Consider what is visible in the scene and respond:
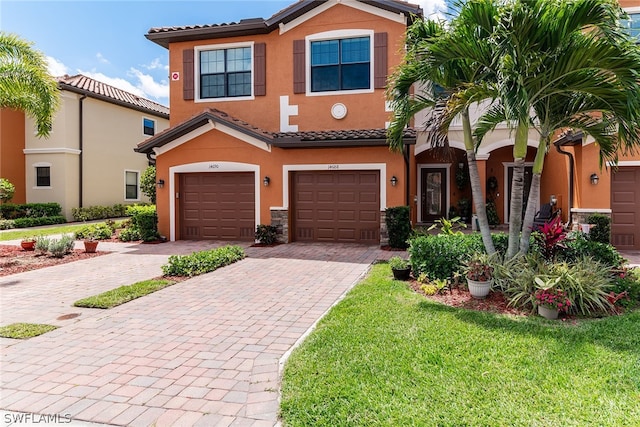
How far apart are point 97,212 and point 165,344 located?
20.1 m

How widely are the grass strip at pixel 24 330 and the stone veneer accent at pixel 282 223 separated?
841cm

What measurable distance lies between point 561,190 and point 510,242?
10.5m

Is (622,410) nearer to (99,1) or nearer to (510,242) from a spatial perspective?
(510,242)

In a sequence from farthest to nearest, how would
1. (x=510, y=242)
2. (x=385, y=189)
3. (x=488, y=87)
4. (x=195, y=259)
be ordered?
(x=385, y=189) < (x=195, y=259) < (x=510, y=242) < (x=488, y=87)

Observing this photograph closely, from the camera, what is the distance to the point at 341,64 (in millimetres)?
13891

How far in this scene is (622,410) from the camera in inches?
133

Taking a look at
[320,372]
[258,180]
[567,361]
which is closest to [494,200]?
[258,180]

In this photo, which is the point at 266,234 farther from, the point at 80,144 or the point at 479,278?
the point at 80,144

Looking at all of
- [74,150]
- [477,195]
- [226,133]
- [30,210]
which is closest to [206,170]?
[226,133]

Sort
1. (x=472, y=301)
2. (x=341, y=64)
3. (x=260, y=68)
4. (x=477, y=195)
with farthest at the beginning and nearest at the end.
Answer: (x=260, y=68) → (x=341, y=64) → (x=477, y=195) → (x=472, y=301)

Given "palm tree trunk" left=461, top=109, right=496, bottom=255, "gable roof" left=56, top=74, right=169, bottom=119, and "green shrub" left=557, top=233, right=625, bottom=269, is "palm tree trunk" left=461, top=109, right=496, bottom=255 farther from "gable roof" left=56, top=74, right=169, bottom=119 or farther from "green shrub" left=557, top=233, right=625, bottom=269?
"gable roof" left=56, top=74, right=169, bottom=119

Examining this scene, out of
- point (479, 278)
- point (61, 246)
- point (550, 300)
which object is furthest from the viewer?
point (61, 246)

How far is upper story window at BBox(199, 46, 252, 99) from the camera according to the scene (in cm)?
1483

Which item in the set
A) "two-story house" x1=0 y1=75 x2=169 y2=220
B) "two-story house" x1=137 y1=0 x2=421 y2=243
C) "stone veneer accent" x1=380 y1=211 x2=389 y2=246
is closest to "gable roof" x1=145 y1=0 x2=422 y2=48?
"two-story house" x1=137 y1=0 x2=421 y2=243
